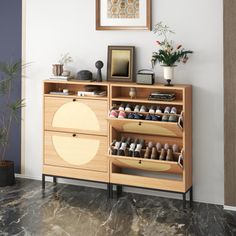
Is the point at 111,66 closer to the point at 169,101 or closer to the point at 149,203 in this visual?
the point at 169,101

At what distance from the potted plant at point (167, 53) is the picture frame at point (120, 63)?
0.78ft

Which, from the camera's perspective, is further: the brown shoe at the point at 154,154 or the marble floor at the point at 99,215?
the brown shoe at the point at 154,154

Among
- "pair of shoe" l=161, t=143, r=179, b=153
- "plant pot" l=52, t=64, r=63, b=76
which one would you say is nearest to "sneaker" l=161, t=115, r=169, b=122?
"pair of shoe" l=161, t=143, r=179, b=153

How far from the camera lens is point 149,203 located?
4.64 m

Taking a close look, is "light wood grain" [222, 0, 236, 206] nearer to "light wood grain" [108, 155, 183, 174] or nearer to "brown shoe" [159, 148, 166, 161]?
"light wood grain" [108, 155, 183, 174]

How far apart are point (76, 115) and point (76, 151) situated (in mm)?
356

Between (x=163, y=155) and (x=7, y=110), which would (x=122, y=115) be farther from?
(x=7, y=110)

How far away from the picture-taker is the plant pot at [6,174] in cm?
512

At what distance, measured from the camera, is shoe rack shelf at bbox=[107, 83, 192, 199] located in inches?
175

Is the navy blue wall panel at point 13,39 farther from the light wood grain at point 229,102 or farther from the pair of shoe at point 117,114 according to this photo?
the light wood grain at point 229,102

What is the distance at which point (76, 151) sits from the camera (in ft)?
16.0

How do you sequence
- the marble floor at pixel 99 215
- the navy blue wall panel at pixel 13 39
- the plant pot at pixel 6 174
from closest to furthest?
the marble floor at pixel 99 215 → the plant pot at pixel 6 174 → the navy blue wall panel at pixel 13 39

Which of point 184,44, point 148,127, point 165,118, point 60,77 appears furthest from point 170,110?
point 60,77

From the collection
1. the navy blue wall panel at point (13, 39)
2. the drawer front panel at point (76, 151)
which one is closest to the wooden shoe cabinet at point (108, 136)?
the drawer front panel at point (76, 151)
